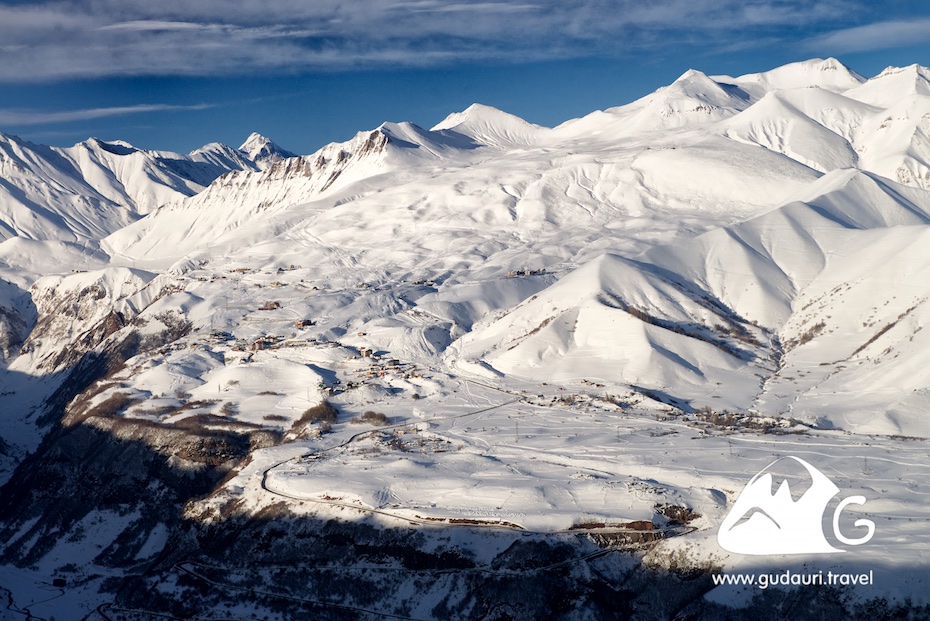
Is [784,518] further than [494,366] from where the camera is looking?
No

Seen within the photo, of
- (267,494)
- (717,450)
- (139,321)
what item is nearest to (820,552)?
(717,450)

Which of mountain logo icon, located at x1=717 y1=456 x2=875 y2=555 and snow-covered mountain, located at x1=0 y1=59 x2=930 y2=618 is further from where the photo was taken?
snow-covered mountain, located at x1=0 y1=59 x2=930 y2=618

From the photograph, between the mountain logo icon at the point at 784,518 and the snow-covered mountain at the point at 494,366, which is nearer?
the mountain logo icon at the point at 784,518

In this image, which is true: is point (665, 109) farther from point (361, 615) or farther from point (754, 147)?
point (361, 615)
